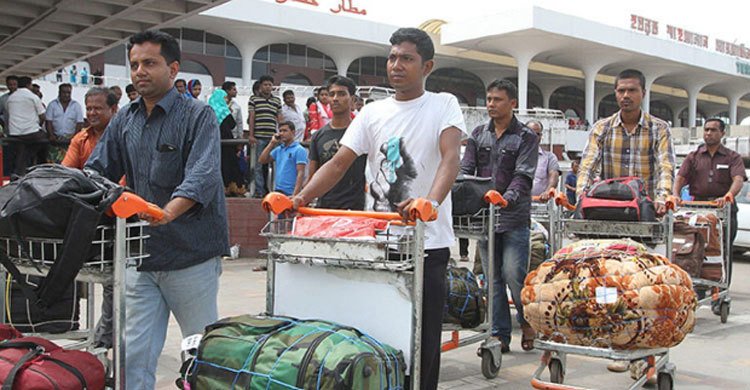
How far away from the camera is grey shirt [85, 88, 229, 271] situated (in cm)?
336

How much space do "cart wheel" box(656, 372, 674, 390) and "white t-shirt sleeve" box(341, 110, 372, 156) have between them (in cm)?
247

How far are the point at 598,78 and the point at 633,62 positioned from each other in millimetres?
5868

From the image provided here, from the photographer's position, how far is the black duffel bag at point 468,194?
5090 mm

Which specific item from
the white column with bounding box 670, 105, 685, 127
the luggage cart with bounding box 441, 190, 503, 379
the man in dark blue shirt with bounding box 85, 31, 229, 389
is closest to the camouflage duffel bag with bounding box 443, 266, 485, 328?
the luggage cart with bounding box 441, 190, 503, 379

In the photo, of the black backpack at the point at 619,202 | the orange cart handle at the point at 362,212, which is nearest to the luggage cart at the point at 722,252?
the black backpack at the point at 619,202

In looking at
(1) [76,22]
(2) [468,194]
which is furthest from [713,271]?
(1) [76,22]

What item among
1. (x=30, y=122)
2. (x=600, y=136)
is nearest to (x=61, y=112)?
(x=30, y=122)

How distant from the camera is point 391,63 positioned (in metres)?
3.63

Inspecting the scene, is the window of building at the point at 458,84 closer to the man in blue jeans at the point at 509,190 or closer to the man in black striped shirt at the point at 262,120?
the man in black striped shirt at the point at 262,120

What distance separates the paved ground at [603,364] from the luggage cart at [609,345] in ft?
1.15

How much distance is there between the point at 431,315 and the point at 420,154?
794 millimetres

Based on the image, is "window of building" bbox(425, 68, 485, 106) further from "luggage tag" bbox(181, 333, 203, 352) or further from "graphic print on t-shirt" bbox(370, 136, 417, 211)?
"luggage tag" bbox(181, 333, 203, 352)

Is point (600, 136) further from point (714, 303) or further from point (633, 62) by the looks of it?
point (633, 62)

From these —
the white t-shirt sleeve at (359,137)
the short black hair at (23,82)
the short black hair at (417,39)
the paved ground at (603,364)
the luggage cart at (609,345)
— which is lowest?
the paved ground at (603,364)
